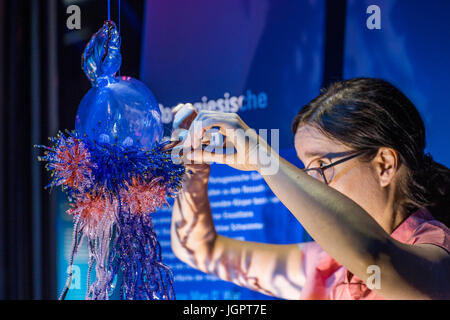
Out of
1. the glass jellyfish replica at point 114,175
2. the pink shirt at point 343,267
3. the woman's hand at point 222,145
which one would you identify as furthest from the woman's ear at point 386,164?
the glass jellyfish replica at point 114,175

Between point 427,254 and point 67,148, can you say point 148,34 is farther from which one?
point 427,254

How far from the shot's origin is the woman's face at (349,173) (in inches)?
55.7

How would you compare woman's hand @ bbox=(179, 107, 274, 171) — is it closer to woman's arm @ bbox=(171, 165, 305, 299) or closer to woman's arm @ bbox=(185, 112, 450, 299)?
woman's arm @ bbox=(185, 112, 450, 299)

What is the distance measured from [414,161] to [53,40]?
1.82m

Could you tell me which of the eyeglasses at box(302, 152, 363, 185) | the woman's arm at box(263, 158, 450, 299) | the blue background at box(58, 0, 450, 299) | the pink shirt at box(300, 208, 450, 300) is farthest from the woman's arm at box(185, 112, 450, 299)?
the blue background at box(58, 0, 450, 299)

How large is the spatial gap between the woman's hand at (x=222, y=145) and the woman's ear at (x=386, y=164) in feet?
1.24

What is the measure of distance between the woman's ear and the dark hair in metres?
0.01

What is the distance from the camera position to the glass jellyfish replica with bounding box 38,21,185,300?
1106 mm

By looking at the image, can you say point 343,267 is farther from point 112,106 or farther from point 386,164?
point 112,106

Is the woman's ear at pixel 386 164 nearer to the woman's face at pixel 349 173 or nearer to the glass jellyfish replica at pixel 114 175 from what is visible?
the woman's face at pixel 349 173

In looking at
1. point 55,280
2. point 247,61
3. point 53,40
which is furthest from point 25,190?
point 247,61

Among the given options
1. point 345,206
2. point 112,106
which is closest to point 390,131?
point 345,206

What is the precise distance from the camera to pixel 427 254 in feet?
3.95

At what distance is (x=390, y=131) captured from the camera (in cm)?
140
